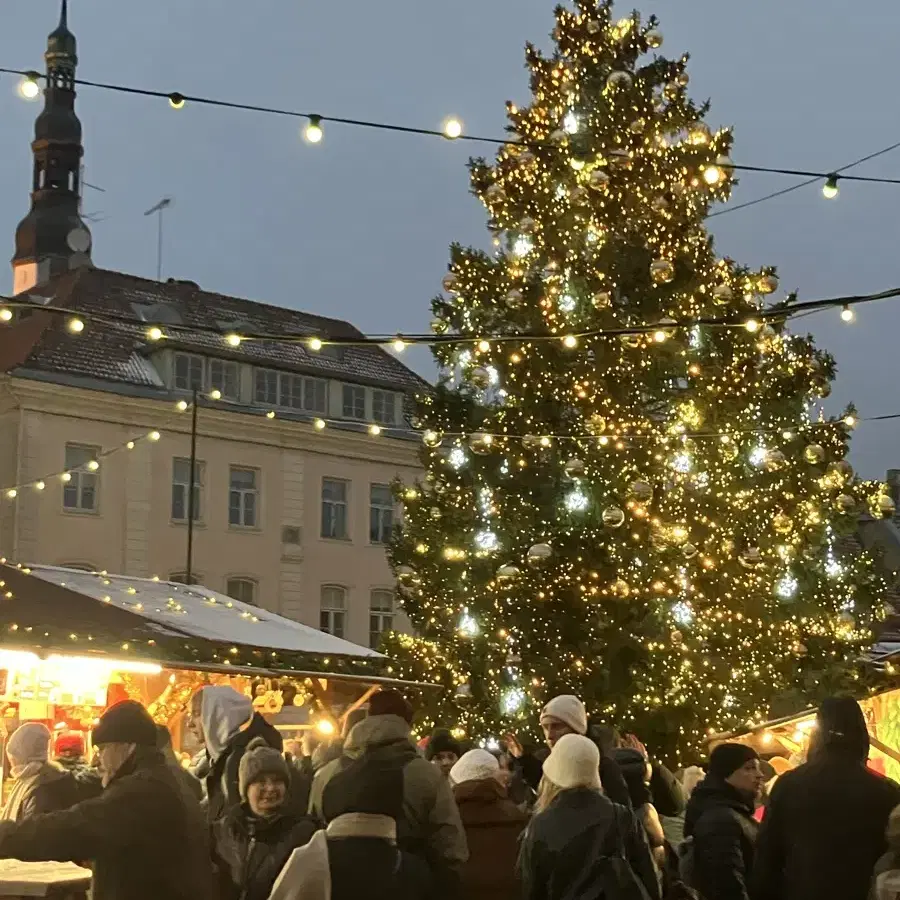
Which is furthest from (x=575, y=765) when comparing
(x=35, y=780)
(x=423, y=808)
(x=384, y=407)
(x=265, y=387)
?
(x=384, y=407)

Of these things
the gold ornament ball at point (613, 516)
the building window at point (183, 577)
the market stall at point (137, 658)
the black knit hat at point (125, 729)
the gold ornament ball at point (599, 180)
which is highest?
the gold ornament ball at point (599, 180)

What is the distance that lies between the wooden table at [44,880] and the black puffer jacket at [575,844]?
6.81ft

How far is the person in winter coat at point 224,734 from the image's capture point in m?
7.47

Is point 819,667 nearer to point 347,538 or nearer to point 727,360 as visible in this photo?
point 727,360

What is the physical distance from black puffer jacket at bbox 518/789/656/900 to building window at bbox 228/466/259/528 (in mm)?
31018

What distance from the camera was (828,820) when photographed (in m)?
6.29

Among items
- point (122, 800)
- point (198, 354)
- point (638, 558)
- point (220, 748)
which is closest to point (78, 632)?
point (220, 748)

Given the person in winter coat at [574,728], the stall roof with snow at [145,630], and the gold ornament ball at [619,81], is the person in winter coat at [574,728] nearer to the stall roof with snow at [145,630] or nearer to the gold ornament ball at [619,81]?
the stall roof with snow at [145,630]

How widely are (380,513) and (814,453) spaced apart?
2353cm

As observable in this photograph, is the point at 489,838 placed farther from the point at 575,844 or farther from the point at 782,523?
the point at 782,523

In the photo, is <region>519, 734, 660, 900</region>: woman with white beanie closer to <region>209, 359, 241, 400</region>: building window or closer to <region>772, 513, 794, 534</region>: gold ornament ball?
<region>772, 513, 794, 534</region>: gold ornament ball

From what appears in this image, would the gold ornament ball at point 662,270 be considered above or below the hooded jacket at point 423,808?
above

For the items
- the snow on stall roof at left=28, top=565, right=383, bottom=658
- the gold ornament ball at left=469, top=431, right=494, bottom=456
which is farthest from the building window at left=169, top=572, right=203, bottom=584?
the gold ornament ball at left=469, top=431, right=494, bottom=456

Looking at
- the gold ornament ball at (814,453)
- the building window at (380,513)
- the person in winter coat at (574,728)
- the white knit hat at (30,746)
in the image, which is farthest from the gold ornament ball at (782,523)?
the building window at (380,513)
